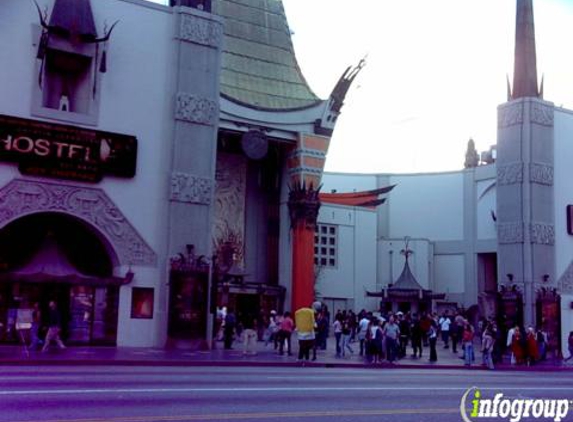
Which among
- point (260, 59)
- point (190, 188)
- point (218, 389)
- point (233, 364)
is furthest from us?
point (260, 59)

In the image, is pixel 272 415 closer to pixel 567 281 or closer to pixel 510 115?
pixel 510 115

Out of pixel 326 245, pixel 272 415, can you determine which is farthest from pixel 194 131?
pixel 326 245

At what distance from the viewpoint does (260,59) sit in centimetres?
4522

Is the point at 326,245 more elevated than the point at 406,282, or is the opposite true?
the point at 326,245

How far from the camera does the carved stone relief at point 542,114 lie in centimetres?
3696

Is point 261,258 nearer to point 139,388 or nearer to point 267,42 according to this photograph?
point 267,42

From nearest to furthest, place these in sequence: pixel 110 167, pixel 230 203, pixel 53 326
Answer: pixel 53 326 → pixel 110 167 → pixel 230 203

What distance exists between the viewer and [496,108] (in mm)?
38188

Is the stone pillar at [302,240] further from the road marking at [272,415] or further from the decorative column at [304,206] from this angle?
the road marking at [272,415]

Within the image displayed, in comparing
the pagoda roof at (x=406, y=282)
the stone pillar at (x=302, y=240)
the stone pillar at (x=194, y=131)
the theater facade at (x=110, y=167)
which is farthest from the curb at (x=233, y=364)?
the pagoda roof at (x=406, y=282)

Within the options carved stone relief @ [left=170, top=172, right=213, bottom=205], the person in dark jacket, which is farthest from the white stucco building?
the person in dark jacket

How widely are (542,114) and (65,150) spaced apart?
21.7m

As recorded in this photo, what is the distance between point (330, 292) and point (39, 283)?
88.9ft

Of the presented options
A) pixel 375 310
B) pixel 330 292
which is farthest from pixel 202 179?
pixel 375 310
